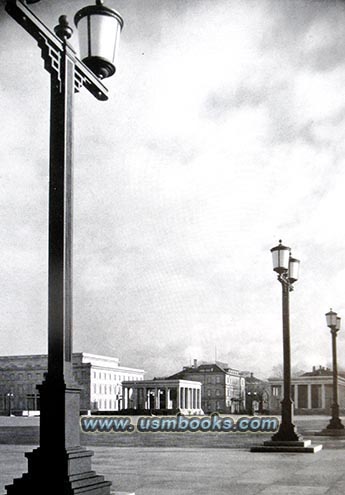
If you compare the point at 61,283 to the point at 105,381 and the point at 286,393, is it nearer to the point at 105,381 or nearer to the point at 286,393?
the point at 286,393

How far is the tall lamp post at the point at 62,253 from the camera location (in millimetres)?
6918

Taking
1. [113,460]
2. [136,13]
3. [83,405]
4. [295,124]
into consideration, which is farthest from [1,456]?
[83,405]

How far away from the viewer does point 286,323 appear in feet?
61.4

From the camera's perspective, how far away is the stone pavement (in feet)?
32.5

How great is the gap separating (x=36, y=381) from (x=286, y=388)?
364 feet

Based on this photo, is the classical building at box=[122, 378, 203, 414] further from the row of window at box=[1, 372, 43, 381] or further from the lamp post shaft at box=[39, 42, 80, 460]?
the lamp post shaft at box=[39, 42, 80, 460]

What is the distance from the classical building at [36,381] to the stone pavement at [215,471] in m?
107

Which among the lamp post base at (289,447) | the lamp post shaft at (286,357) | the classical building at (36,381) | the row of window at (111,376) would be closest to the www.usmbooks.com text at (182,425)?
the lamp post shaft at (286,357)

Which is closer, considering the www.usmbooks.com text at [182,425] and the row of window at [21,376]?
the www.usmbooks.com text at [182,425]

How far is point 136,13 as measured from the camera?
9.93 meters

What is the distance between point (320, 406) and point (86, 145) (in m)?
115

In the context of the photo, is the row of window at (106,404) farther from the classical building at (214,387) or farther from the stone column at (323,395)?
the stone column at (323,395)

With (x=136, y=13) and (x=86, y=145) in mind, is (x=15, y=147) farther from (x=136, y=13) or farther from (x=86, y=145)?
(x=136, y=13)

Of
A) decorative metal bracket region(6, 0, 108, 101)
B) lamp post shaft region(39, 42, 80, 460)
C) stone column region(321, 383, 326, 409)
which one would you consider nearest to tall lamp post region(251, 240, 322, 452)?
decorative metal bracket region(6, 0, 108, 101)
